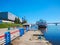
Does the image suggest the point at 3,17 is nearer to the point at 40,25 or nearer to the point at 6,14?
the point at 6,14

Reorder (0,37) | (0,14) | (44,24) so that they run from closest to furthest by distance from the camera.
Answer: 1. (0,37)
2. (44,24)
3. (0,14)

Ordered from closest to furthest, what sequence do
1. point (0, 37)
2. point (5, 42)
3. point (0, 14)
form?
1. point (0, 37)
2. point (5, 42)
3. point (0, 14)

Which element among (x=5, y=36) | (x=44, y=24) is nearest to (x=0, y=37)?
(x=5, y=36)

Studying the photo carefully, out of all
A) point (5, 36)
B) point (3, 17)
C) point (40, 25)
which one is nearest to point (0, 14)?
point (3, 17)

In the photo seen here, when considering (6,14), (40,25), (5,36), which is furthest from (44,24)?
(5,36)

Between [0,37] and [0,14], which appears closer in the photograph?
[0,37]

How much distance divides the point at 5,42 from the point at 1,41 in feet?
3.42

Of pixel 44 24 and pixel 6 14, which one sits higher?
pixel 6 14

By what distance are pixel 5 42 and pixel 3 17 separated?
326 feet

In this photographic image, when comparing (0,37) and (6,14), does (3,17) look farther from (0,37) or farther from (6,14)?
(0,37)

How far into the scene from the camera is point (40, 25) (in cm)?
10681

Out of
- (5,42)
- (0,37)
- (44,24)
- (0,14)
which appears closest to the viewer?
(0,37)

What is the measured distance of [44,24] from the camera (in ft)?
349

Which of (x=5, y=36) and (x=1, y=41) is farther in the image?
(x=5, y=36)
